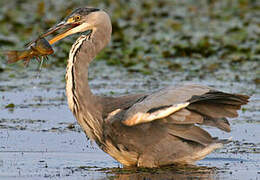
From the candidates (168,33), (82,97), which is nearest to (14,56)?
(82,97)

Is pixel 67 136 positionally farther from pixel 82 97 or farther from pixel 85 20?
pixel 85 20

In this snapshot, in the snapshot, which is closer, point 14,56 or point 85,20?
point 14,56

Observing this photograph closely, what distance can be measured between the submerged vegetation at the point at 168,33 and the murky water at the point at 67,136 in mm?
1259

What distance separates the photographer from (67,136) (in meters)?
9.88

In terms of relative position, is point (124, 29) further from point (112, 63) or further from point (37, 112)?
point (37, 112)

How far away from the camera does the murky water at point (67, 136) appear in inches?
312

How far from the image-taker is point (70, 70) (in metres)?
7.99

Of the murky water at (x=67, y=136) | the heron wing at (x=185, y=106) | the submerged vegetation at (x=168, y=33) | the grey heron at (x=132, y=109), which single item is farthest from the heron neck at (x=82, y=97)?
the submerged vegetation at (x=168, y=33)

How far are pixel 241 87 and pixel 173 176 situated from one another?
5337mm

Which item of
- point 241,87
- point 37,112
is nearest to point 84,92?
point 37,112

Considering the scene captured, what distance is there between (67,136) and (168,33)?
32.7 ft

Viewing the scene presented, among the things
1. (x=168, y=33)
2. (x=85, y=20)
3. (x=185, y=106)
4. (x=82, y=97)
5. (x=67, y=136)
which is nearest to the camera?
(x=185, y=106)

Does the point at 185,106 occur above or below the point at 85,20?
below

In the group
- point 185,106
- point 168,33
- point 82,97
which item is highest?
point 168,33
